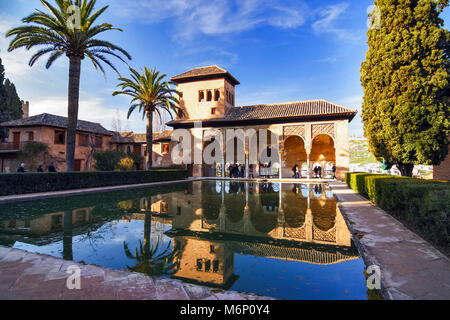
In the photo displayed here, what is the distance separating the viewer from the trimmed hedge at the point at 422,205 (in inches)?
134

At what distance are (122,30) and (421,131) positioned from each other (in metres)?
14.9

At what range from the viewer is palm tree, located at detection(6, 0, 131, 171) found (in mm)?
11586

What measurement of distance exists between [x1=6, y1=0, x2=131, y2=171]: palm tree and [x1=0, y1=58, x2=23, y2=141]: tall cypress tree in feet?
54.5

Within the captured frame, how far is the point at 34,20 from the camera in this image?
11.4 meters

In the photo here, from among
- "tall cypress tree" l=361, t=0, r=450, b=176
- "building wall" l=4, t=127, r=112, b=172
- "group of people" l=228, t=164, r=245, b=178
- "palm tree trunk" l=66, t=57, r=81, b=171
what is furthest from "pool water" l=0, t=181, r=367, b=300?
"building wall" l=4, t=127, r=112, b=172

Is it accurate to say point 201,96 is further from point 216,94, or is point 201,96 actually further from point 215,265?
point 215,265

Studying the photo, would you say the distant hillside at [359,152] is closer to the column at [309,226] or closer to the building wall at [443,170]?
the building wall at [443,170]

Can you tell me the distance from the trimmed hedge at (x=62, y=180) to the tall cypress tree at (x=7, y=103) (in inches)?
A: 708

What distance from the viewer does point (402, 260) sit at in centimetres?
301

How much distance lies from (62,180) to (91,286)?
435 inches

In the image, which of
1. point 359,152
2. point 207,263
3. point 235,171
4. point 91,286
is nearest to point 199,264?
point 207,263

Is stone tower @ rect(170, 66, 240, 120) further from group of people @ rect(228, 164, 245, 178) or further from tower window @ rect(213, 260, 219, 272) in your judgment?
tower window @ rect(213, 260, 219, 272)
